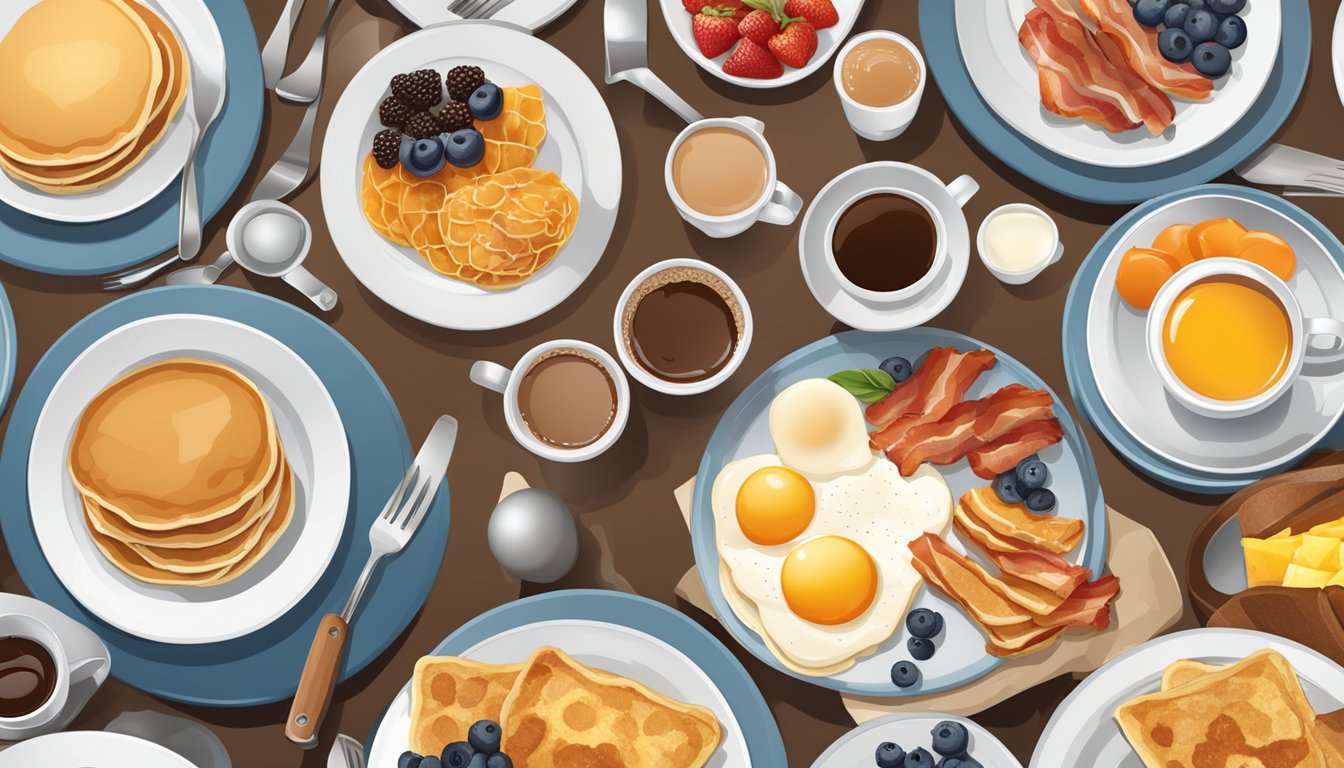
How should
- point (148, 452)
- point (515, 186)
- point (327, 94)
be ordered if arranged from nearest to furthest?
point (148, 452)
point (515, 186)
point (327, 94)

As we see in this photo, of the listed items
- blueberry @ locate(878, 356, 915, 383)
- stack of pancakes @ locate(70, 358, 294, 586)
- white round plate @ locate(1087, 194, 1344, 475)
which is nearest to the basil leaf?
blueberry @ locate(878, 356, 915, 383)

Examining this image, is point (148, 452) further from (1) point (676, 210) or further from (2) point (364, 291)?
(1) point (676, 210)

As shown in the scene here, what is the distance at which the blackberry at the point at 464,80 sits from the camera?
1.91 metres

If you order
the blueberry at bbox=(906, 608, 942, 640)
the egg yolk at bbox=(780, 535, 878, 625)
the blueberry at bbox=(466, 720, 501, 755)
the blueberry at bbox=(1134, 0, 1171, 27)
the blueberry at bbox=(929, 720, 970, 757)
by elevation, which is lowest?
the blueberry at bbox=(929, 720, 970, 757)

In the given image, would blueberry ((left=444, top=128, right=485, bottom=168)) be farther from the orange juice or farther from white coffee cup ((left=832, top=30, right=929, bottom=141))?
the orange juice

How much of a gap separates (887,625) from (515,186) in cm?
96


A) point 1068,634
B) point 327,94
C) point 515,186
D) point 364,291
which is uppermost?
point 327,94

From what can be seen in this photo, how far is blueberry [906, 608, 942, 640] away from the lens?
6.03 feet

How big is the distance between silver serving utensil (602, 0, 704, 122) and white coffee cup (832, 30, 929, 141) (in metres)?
0.26

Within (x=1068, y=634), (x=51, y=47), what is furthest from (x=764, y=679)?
(x=51, y=47)

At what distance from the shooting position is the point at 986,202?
6.57 feet

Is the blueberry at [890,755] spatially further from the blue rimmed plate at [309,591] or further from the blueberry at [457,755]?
the blue rimmed plate at [309,591]

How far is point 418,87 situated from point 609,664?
3.34ft

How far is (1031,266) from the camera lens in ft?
6.39
